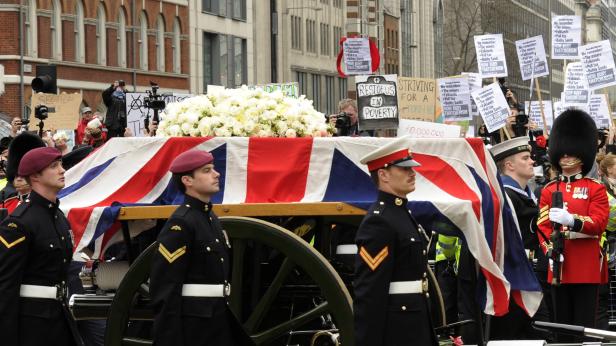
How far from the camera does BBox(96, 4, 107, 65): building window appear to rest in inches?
1913

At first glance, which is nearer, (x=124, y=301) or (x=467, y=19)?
(x=124, y=301)

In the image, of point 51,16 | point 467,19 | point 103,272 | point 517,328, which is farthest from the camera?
point 467,19

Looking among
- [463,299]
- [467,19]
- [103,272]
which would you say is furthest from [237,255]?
[467,19]

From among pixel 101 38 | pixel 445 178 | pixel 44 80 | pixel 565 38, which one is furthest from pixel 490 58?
pixel 101 38

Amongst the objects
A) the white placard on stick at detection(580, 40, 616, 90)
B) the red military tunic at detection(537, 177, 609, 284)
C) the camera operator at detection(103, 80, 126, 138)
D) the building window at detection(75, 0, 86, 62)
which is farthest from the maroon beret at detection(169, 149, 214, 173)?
the building window at detection(75, 0, 86, 62)

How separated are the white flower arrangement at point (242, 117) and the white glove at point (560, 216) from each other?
1985 millimetres

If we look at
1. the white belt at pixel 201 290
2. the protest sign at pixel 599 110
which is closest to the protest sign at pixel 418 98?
the protest sign at pixel 599 110

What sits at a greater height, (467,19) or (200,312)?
(467,19)

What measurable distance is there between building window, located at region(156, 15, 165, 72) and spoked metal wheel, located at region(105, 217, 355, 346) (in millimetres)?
43985

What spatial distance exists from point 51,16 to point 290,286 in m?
36.6

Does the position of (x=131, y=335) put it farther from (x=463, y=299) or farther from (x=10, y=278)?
(x=463, y=299)

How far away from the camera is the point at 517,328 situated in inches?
441

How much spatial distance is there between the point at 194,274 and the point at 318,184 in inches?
53.7

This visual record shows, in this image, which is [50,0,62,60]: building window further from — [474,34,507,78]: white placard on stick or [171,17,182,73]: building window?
[474,34,507,78]: white placard on stick
